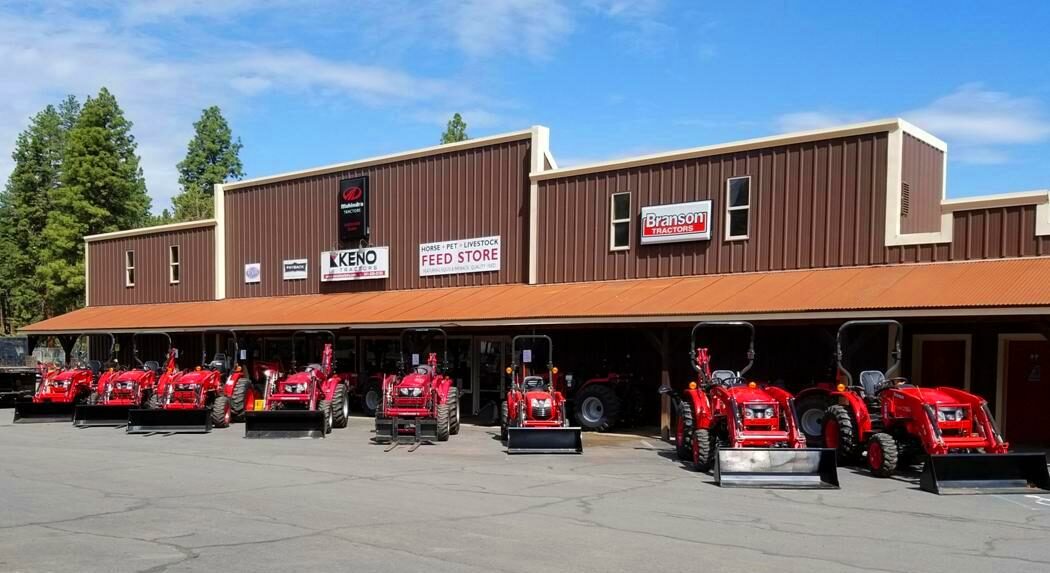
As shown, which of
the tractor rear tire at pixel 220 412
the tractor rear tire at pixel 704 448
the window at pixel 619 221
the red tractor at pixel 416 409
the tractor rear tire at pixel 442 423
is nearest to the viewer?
the tractor rear tire at pixel 704 448

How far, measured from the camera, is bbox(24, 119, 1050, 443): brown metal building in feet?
51.5

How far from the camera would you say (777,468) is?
11.9 metres

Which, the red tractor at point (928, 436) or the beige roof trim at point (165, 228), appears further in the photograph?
the beige roof trim at point (165, 228)

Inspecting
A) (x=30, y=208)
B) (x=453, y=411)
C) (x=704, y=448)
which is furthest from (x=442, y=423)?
(x=30, y=208)

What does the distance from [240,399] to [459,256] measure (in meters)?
6.71

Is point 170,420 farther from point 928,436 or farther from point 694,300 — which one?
point 928,436

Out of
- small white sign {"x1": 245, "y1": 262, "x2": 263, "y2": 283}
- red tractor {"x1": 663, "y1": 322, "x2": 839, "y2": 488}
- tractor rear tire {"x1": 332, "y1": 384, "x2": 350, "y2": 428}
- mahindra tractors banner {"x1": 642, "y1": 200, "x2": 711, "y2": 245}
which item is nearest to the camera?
red tractor {"x1": 663, "y1": 322, "x2": 839, "y2": 488}

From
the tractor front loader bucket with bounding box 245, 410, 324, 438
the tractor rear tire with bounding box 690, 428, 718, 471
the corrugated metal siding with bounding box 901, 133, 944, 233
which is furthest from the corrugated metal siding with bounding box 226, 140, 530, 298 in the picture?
the tractor rear tire with bounding box 690, 428, 718, 471

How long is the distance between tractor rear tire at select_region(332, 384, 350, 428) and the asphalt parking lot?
17.3ft

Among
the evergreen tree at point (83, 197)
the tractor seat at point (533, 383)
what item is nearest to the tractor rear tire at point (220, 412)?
the tractor seat at point (533, 383)

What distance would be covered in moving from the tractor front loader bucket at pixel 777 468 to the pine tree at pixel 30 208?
49.3m

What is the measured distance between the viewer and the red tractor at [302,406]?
700 inches

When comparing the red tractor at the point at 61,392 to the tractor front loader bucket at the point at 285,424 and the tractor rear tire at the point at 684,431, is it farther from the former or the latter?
the tractor rear tire at the point at 684,431

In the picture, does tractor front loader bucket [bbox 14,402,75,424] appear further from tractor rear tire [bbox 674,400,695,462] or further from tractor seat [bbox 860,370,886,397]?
tractor seat [bbox 860,370,886,397]
